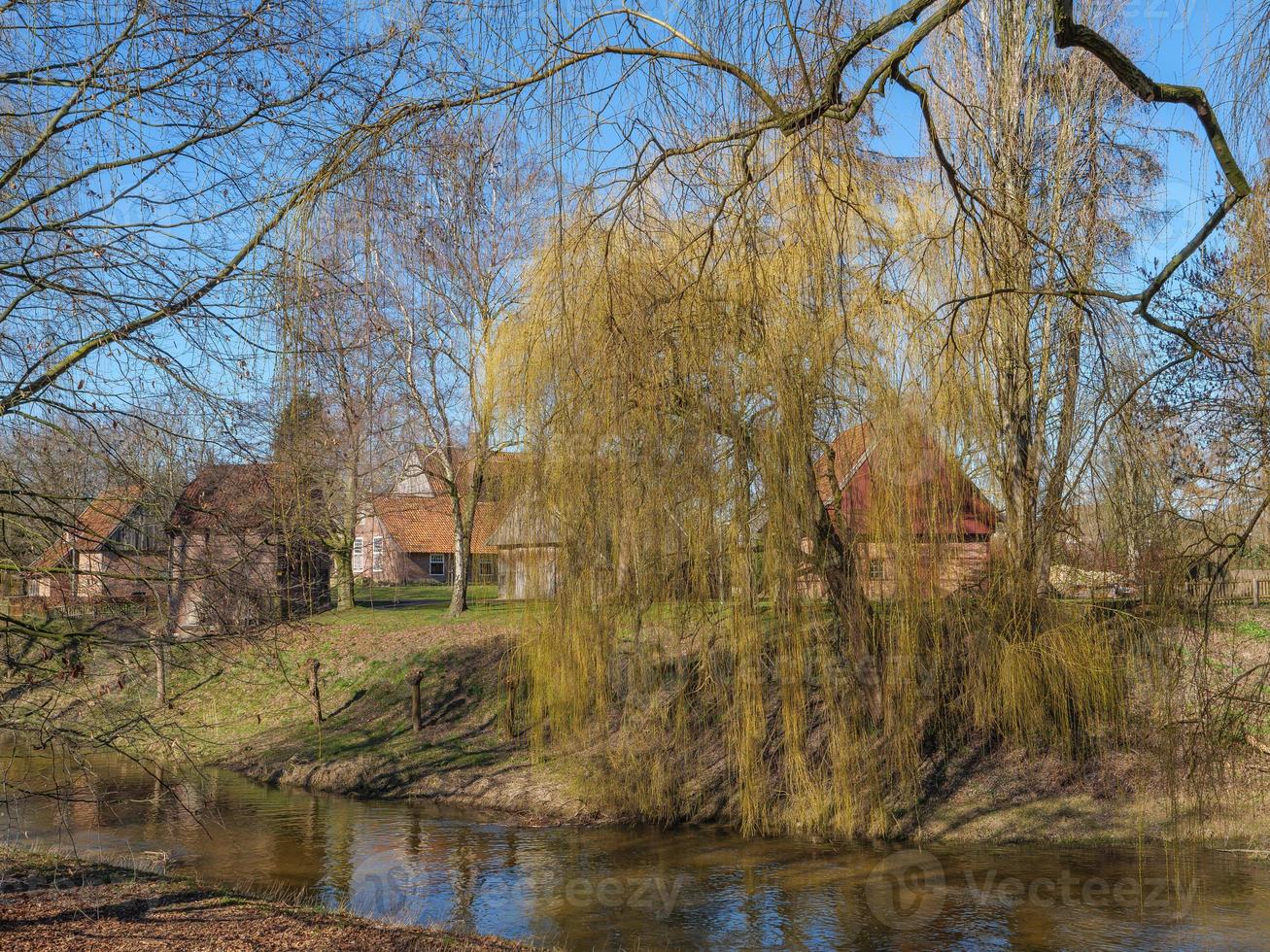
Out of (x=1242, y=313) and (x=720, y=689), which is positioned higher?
(x=1242, y=313)

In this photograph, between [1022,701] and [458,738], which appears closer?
[1022,701]

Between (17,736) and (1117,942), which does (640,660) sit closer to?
(1117,942)

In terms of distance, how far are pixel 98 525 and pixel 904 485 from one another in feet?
24.6

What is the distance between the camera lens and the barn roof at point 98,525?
521 centimetres

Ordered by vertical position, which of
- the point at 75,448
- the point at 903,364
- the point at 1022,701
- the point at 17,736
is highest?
the point at 903,364

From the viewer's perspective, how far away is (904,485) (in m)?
10.6

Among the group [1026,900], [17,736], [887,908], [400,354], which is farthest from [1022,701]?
[17,736]

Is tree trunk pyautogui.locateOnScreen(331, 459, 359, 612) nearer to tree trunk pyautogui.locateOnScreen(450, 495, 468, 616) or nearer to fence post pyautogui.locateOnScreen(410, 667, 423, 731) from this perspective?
fence post pyautogui.locateOnScreen(410, 667, 423, 731)

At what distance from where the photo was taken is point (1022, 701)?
36.5 feet

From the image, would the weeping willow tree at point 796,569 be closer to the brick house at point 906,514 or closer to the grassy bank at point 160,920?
the brick house at point 906,514

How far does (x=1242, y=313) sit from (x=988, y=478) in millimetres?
6288

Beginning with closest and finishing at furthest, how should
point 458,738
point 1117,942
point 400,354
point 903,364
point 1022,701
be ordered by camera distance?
point 400,354, point 1117,942, point 903,364, point 1022,701, point 458,738

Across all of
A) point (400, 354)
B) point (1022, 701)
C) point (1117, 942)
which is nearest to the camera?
point (400, 354)

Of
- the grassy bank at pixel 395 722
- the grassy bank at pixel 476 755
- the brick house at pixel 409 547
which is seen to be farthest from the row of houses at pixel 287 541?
the brick house at pixel 409 547
